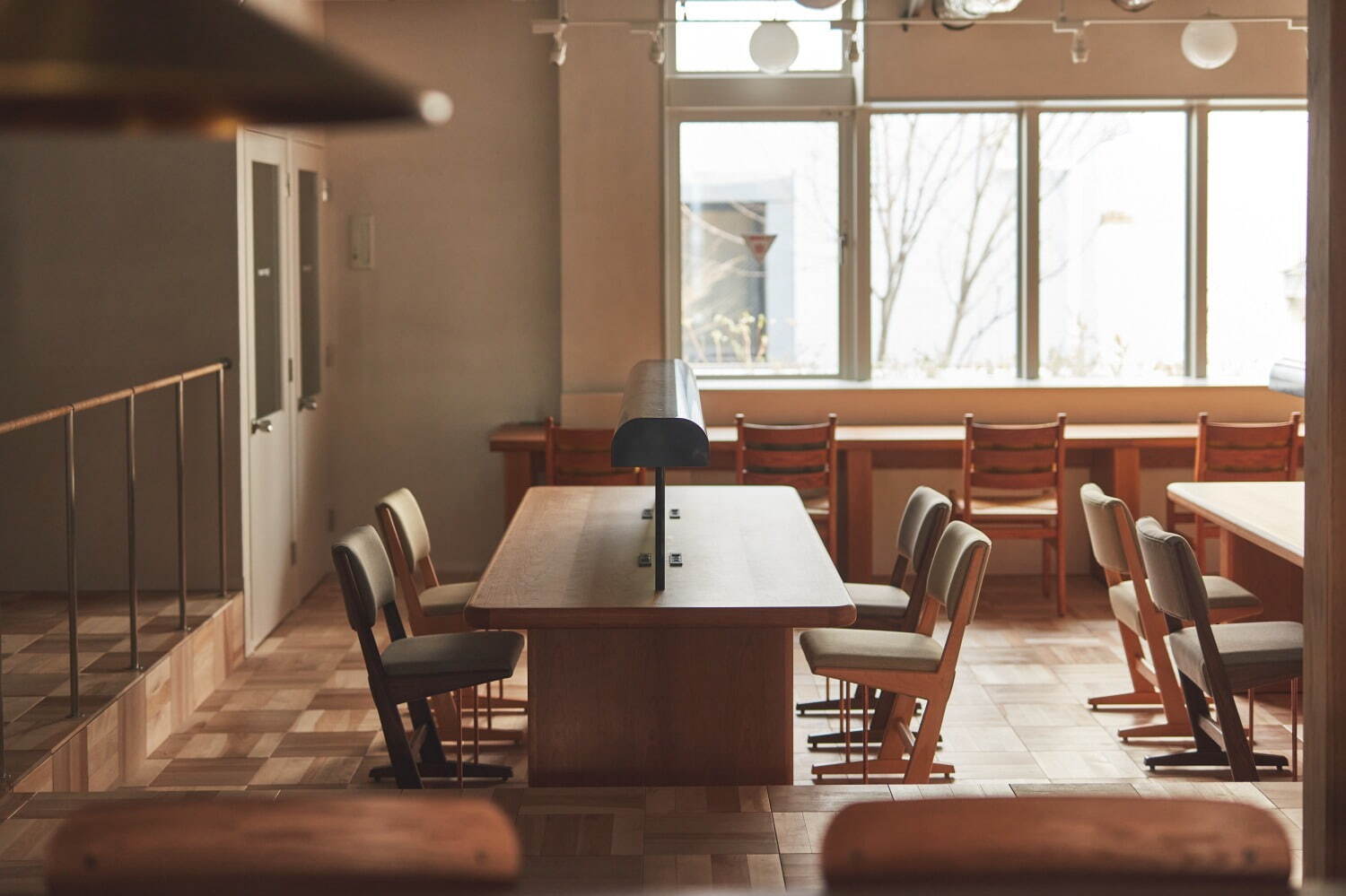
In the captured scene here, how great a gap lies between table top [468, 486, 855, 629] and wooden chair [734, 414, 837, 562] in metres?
1.32

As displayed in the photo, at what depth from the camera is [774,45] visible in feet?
22.2

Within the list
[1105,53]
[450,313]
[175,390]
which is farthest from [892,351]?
[175,390]

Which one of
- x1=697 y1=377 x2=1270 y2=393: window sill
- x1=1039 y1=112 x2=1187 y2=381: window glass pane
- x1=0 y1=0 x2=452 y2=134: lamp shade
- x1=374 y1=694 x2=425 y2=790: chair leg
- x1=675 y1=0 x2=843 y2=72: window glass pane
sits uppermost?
x1=675 y1=0 x2=843 y2=72: window glass pane

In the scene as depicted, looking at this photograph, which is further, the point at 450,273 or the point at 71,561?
the point at 450,273

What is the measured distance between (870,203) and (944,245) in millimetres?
478

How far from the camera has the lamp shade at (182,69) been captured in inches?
45.1

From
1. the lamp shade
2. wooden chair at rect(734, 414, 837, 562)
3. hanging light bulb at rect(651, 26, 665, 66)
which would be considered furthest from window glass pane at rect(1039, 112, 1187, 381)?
the lamp shade

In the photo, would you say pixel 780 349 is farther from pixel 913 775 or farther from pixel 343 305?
pixel 913 775

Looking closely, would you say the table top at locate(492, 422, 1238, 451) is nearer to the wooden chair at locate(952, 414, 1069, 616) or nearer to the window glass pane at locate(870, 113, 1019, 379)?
the wooden chair at locate(952, 414, 1069, 616)

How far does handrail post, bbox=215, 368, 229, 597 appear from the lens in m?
5.95

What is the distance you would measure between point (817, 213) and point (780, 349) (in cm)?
78

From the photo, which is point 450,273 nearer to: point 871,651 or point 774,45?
point 774,45

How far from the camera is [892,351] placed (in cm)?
833

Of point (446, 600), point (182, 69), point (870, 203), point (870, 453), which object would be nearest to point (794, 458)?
point (870, 453)
